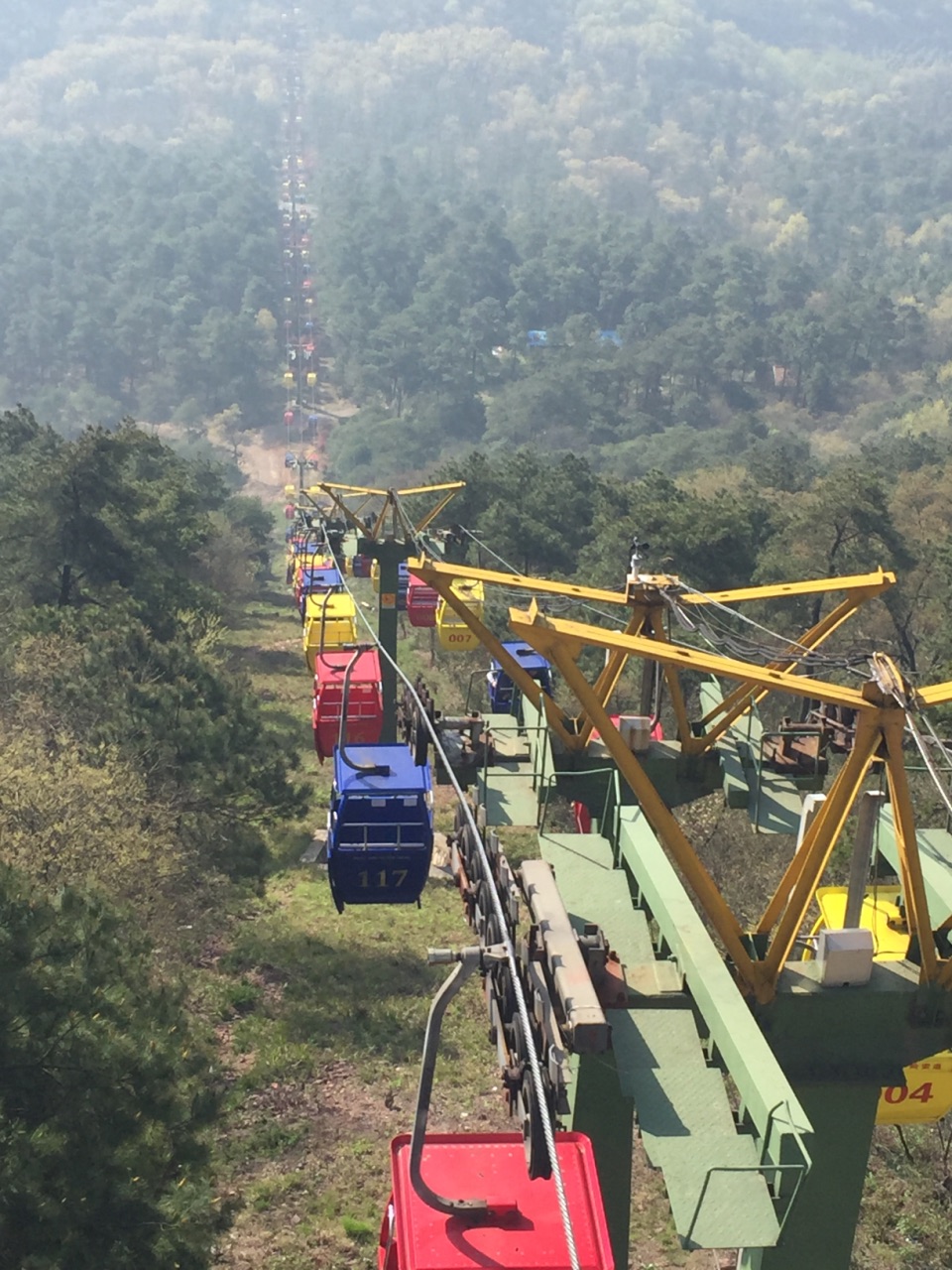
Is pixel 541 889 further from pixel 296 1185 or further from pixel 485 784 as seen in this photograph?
pixel 296 1185

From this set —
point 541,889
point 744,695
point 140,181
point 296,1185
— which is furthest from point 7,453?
point 140,181

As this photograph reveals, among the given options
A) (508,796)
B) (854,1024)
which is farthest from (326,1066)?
(854,1024)

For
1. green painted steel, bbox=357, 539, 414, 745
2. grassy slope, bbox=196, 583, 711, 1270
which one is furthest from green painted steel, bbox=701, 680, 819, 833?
green painted steel, bbox=357, 539, 414, 745

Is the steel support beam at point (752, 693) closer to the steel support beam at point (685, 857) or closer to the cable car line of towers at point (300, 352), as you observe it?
the steel support beam at point (685, 857)

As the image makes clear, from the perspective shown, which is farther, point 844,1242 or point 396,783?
point 396,783

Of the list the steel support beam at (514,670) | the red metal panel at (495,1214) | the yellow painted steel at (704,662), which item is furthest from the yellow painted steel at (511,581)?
the red metal panel at (495,1214)

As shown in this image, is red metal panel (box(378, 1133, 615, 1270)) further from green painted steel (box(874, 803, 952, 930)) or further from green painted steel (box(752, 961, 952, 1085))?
green painted steel (box(874, 803, 952, 930))
